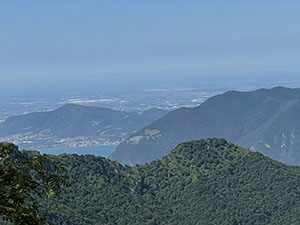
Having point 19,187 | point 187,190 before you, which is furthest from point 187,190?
point 19,187

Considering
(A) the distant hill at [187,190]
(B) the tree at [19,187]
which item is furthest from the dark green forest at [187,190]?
(B) the tree at [19,187]

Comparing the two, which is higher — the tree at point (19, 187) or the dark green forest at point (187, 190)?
the tree at point (19, 187)

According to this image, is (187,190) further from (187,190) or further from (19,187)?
(19,187)

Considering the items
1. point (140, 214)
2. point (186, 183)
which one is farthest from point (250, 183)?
point (140, 214)

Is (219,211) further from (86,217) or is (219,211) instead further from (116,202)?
(86,217)

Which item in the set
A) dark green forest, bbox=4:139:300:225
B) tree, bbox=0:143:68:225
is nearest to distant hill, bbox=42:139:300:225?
dark green forest, bbox=4:139:300:225

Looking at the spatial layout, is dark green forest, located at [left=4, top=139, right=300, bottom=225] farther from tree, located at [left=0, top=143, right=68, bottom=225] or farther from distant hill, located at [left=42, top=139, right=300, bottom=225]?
tree, located at [left=0, top=143, right=68, bottom=225]

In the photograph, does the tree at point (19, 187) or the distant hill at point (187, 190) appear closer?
the tree at point (19, 187)

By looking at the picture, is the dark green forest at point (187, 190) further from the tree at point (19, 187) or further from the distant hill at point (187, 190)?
the tree at point (19, 187)
